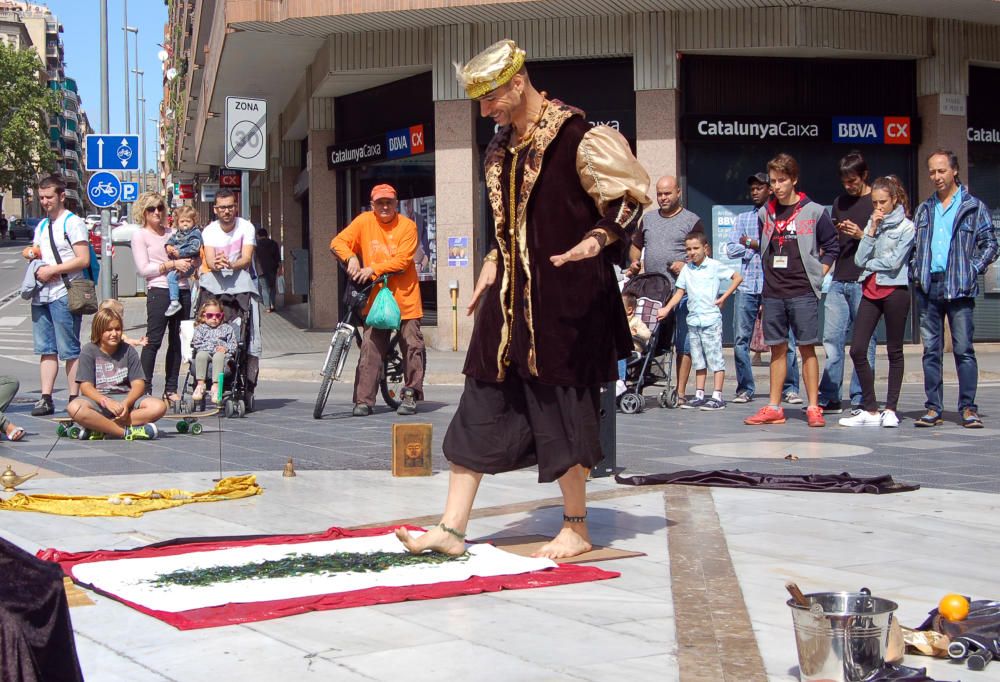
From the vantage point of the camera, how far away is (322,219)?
2514cm

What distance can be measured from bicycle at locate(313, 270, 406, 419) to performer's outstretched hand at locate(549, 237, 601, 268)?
21.1 feet

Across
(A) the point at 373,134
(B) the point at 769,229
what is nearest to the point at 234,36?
(A) the point at 373,134

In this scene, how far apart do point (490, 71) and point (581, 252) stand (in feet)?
2.76

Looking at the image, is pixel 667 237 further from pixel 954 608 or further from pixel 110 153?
pixel 110 153

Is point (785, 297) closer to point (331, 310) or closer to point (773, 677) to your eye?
point (773, 677)

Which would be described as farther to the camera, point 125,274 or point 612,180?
point 125,274

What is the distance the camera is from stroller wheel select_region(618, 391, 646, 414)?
12.3m

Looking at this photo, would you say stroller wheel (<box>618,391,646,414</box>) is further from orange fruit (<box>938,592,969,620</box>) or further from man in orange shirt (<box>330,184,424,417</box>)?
orange fruit (<box>938,592,969,620</box>)

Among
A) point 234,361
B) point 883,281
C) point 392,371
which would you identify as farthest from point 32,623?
point 392,371

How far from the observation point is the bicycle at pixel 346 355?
11852 millimetres

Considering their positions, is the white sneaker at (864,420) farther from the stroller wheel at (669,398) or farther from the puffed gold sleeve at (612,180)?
the puffed gold sleeve at (612,180)

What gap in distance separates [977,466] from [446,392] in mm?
7076

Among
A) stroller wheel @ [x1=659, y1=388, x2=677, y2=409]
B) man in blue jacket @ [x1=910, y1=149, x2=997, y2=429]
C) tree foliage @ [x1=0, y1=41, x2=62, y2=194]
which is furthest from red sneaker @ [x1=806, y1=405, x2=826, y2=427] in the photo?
tree foliage @ [x1=0, y1=41, x2=62, y2=194]

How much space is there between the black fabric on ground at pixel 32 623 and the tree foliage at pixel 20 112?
4375 inches
